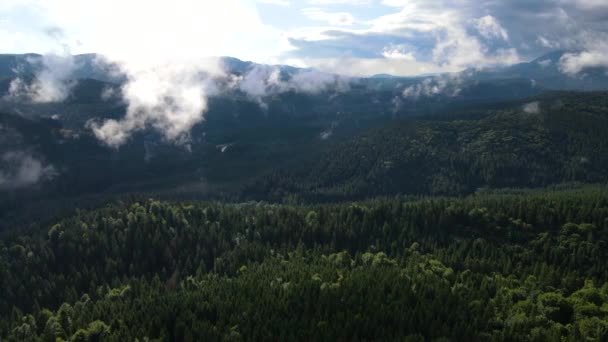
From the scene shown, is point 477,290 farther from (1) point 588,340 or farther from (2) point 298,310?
(2) point 298,310

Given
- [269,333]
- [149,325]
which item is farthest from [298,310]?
[149,325]

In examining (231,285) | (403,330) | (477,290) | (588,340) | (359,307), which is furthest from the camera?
(231,285)

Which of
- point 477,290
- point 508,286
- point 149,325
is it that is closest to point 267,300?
point 149,325

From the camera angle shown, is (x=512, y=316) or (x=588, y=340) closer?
(x=588, y=340)

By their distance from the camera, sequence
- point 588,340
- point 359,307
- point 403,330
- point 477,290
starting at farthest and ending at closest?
point 477,290
point 359,307
point 403,330
point 588,340

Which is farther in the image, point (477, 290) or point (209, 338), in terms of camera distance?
point (477, 290)

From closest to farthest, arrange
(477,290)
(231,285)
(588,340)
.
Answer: (588,340) < (477,290) < (231,285)

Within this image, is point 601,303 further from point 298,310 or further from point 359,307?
point 298,310
